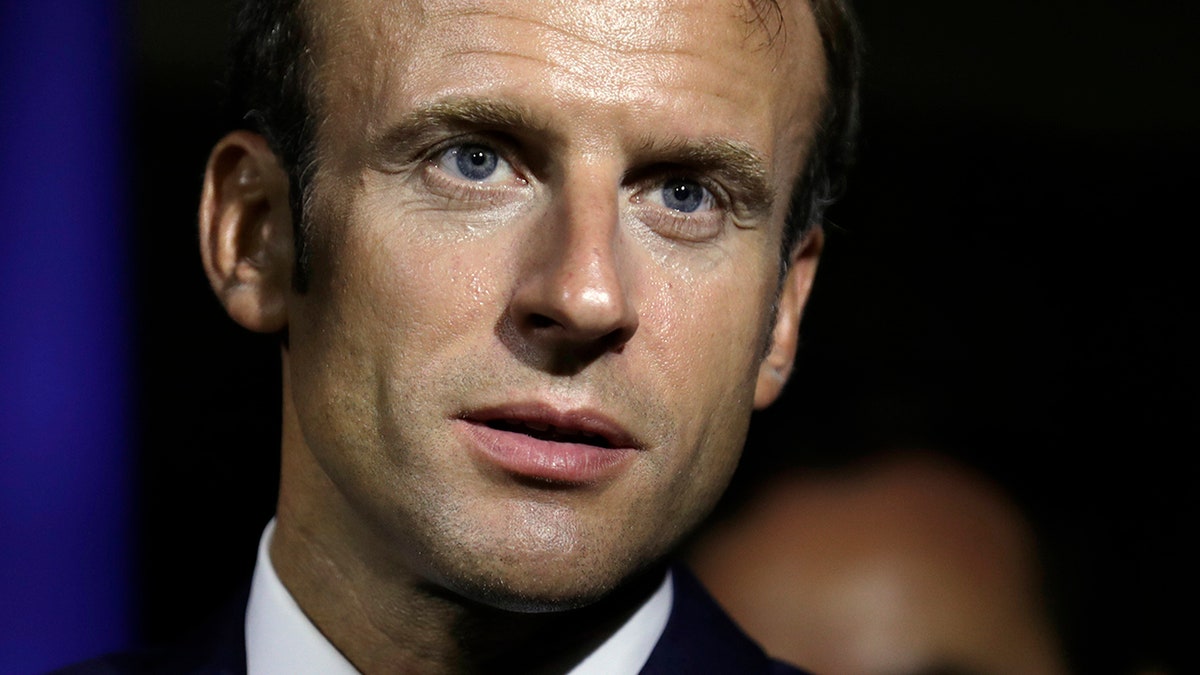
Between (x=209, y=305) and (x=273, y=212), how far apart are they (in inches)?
48.6

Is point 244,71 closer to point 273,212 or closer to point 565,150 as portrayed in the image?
point 273,212

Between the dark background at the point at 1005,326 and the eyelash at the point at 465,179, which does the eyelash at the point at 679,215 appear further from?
the dark background at the point at 1005,326

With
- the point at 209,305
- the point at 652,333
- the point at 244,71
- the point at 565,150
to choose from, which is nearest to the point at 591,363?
the point at 652,333

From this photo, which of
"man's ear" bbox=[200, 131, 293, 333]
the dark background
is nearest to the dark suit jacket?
"man's ear" bbox=[200, 131, 293, 333]

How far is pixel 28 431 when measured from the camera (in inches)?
124

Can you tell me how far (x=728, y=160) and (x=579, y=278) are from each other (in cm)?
35

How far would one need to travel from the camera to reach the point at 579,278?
180cm

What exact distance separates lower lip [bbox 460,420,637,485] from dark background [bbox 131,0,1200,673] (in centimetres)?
164

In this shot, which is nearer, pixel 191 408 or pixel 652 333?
pixel 652 333

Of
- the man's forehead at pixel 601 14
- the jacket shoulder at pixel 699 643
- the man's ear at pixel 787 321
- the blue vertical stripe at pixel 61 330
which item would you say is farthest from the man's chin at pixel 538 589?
the blue vertical stripe at pixel 61 330

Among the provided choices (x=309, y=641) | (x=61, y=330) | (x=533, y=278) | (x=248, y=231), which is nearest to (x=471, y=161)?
(x=533, y=278)

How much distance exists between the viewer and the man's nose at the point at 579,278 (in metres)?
1.79

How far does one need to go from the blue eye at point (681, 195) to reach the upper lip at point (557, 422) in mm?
335

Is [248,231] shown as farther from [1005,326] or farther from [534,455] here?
[1005,326]
